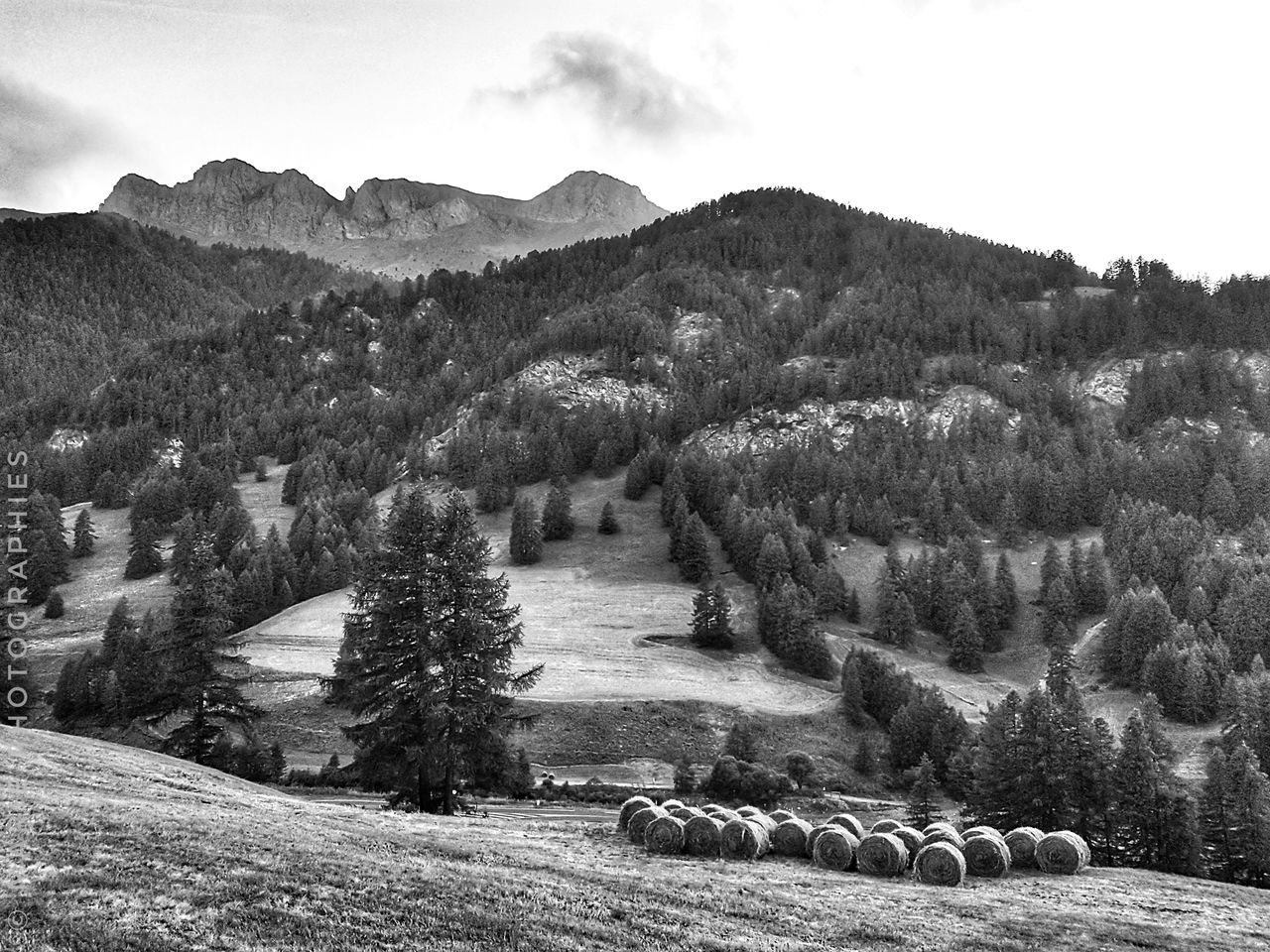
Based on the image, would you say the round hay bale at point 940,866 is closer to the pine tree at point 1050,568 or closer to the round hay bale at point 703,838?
the round hay bale at point 703,838

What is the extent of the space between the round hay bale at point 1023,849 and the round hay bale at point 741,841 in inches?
310

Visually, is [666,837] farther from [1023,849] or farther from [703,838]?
[1023,849]

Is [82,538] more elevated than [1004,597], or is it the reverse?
[1004,597]

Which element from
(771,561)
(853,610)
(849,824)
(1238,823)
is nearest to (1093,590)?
(853,610)

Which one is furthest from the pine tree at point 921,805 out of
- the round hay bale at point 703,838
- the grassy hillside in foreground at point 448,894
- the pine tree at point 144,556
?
the pine tree at point 144,556

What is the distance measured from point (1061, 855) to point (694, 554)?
95052mm

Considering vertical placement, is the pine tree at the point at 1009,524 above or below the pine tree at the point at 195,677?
above

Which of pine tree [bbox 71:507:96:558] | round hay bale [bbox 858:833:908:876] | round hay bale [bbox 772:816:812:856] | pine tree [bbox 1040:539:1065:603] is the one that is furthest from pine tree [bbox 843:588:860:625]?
pine tree [bbox 71:507:96:558]

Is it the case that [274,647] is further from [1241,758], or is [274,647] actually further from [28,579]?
[1241,758]

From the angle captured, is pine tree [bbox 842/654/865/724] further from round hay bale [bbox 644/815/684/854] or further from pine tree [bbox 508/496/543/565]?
pine tree [bbox 508/496/543/565]

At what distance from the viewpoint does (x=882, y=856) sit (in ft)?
76.2

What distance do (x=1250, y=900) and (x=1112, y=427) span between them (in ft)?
526

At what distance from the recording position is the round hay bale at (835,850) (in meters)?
23.9

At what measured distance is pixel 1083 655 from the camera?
97.6 metres
